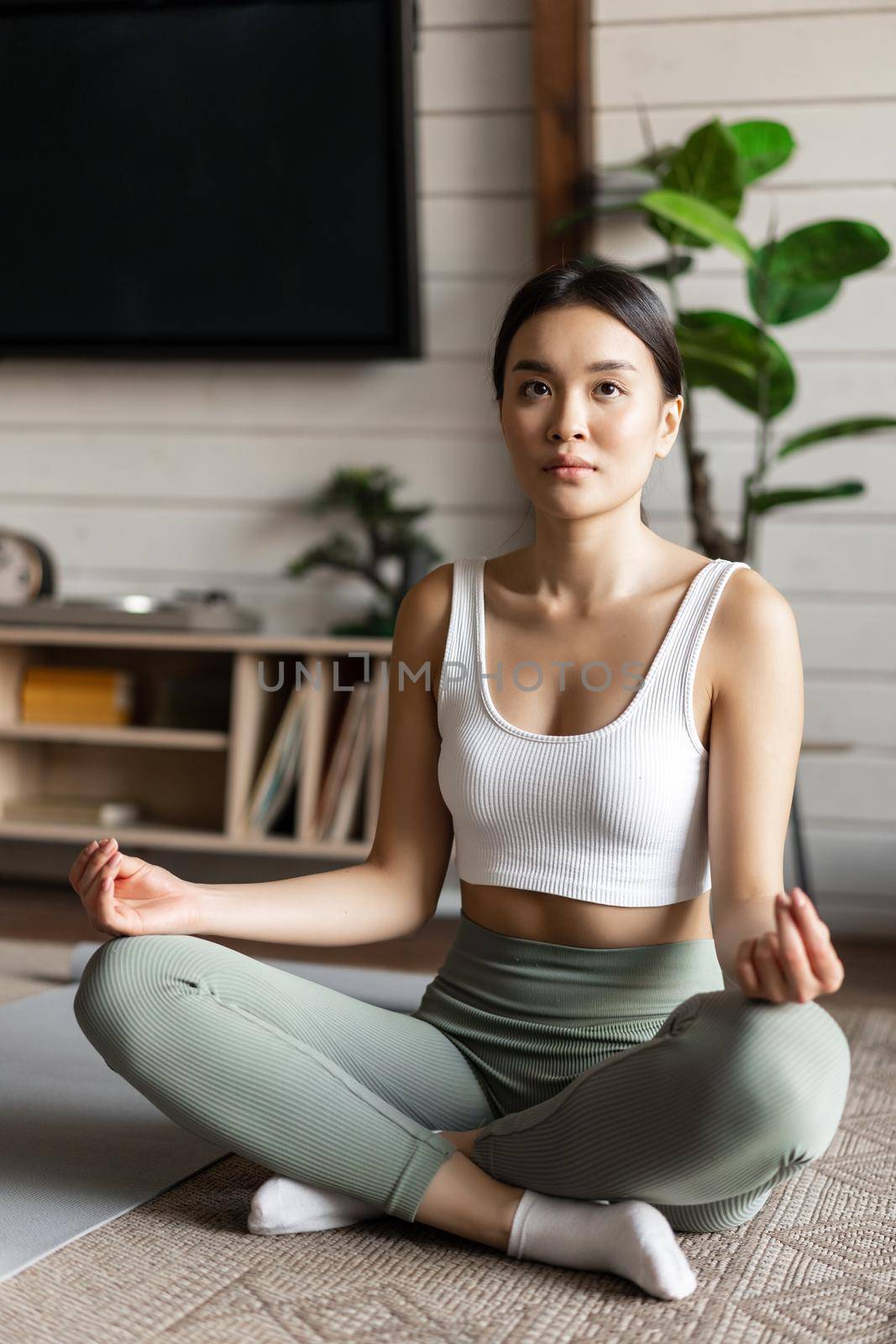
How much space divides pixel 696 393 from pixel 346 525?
2.57ft

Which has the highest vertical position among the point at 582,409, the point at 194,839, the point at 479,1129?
the point at 582,409

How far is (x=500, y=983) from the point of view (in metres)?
1.34

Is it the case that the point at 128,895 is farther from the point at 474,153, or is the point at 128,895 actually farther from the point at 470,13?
the point at 470,13

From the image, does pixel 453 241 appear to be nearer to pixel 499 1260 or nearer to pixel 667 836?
pixel 667 836

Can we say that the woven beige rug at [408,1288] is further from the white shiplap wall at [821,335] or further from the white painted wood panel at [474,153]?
the white painted wood panel at [474,153]

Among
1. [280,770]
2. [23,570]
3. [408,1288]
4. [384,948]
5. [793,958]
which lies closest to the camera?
[793,958]

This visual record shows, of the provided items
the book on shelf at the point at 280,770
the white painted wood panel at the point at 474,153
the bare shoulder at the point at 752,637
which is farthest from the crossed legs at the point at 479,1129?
the white painted wood panel at the point at 474,153

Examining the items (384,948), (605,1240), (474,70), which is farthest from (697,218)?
(605,1240)

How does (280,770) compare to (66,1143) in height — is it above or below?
above

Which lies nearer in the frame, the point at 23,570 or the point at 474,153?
the point at 474,153

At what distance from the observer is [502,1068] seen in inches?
52.7

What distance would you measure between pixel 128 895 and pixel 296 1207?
1.04 feet

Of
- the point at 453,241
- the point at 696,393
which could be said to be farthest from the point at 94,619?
the point at 696,393

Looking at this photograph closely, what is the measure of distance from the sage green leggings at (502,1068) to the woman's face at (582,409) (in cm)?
43
